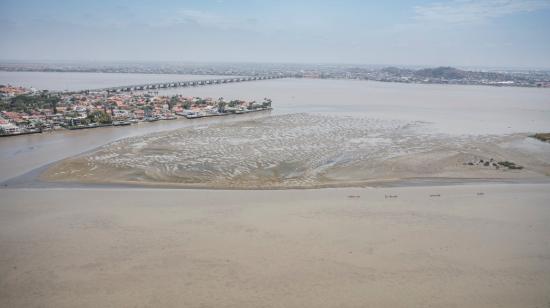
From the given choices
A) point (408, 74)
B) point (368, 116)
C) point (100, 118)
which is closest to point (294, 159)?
point (368, 116)

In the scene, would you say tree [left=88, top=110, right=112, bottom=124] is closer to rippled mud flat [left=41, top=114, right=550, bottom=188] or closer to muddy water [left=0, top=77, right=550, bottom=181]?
muddy water [left=0, top=77, right=550, bottom=181]

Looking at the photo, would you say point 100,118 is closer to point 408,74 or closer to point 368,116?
point 368,116

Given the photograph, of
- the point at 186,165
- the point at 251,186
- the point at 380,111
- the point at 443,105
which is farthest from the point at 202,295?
the point at 443,105

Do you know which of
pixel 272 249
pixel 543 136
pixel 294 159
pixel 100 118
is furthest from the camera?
pixel 100 118

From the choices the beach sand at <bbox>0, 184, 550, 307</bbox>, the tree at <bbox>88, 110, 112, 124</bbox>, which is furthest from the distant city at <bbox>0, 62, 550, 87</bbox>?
the beach sand at <bbox>0, 184, 550, 307</bbox>

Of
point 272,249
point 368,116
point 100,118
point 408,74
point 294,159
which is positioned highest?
point 408,74

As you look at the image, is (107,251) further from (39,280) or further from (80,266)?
(39,280)

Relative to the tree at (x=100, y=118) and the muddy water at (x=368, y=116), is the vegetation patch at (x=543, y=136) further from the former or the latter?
the tree at (x=100, y=118)
